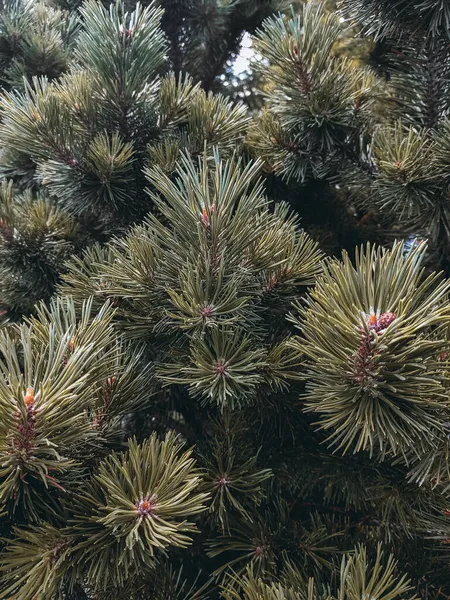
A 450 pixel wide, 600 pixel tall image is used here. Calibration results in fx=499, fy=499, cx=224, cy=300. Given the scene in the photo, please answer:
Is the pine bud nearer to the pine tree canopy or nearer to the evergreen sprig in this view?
the pine tree canopy

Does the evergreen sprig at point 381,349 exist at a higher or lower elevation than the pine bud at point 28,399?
→ higher

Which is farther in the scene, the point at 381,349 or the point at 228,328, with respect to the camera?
the point at 228,328

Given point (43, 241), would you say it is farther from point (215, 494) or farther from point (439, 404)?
point (439, 404)

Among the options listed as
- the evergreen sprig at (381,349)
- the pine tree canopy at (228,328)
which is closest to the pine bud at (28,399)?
the pine tree canopy at (228,328)

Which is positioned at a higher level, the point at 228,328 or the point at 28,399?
the point at 228,328

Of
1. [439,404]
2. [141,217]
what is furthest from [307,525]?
[141,217]

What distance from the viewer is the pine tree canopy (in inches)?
15.7

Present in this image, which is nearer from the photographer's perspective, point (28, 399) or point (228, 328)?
point (28, 399)

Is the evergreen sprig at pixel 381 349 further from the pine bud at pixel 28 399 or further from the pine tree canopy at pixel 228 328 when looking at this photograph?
the pine bud at pixel 28 399

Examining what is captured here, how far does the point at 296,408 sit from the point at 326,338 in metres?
0.25

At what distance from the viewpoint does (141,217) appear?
2.38ft

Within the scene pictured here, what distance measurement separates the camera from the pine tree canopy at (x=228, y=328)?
15.7 inches

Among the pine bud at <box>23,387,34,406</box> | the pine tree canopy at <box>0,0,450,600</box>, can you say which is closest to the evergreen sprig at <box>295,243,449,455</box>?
the pine tree canopy at <box>0,0,450,600</box>

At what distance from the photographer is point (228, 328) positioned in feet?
1.65
